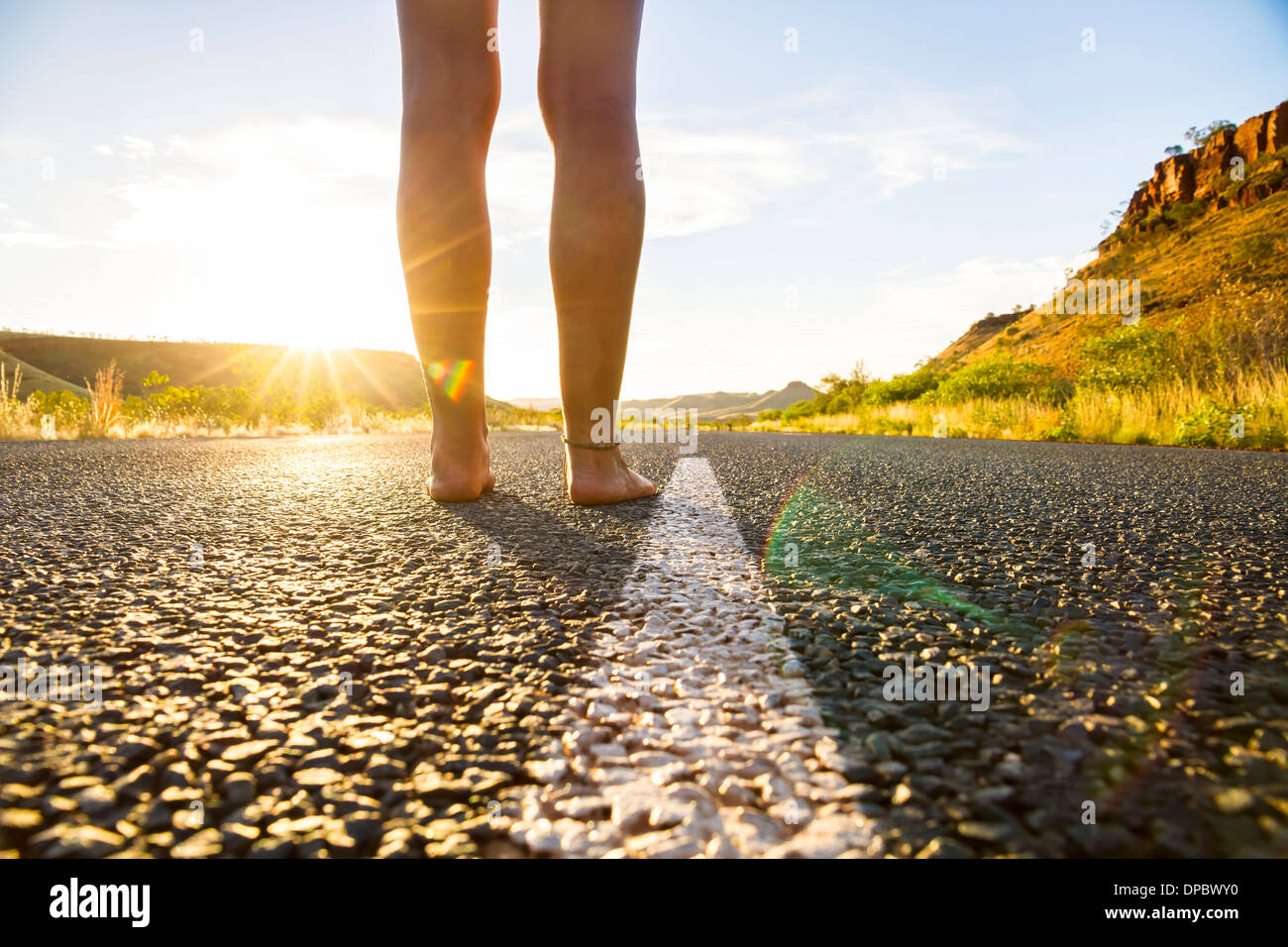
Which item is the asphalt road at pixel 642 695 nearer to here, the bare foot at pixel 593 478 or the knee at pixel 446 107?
the bare foot at pixel 593 478

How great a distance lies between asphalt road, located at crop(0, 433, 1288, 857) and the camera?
0.52m

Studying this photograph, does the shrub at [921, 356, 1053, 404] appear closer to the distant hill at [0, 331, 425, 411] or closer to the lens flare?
the lens flare

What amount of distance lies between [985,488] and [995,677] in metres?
2.13

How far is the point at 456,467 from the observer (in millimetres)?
2318

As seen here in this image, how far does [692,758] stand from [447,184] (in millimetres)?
2009

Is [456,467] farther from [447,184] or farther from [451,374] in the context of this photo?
[447,184]

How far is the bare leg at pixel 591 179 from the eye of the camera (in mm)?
2107

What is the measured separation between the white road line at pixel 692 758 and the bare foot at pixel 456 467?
1.42 metres

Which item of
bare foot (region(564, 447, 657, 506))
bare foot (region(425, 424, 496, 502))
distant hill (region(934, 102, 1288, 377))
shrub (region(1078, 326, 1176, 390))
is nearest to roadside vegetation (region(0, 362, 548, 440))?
bare foot (region(425, 424, 496, 502))

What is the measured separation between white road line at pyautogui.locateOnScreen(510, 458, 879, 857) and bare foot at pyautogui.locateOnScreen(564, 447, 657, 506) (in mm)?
1250

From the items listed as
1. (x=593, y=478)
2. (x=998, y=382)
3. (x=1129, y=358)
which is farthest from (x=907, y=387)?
(x=593, y=478)
